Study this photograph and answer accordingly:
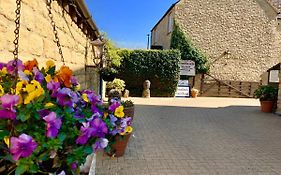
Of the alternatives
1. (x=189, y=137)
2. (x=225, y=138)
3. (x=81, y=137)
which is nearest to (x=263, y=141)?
(x=225, y=138)

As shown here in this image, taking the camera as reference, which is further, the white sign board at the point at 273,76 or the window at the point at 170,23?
the window at the point at 170,23

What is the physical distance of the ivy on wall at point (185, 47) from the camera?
17.5 m

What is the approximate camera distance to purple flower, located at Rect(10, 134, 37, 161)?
4.01ft

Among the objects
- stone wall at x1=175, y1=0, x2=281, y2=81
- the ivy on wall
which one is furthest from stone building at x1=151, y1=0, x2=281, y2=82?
the ivy on wall

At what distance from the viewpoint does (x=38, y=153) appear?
1.30 meters

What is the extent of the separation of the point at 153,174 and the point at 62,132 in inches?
113

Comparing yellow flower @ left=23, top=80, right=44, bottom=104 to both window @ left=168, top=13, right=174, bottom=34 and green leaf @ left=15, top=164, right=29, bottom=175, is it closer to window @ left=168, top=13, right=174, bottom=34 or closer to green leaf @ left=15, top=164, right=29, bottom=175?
green leaf @ left=15, top=164, right=29, bottom=175

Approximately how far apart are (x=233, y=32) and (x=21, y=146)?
742 inches

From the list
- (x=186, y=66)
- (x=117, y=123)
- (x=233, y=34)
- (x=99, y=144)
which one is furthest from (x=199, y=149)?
(x=233, y=34)

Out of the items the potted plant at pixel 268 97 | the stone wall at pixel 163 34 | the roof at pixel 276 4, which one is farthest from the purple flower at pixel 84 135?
the roof at pixel 276 4

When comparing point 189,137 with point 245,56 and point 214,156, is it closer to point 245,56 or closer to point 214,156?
point 214,156

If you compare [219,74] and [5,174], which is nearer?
[5,174]

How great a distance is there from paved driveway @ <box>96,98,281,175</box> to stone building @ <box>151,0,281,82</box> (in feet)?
33.2

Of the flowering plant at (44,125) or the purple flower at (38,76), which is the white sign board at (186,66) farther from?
the purple flower at (38,76)
